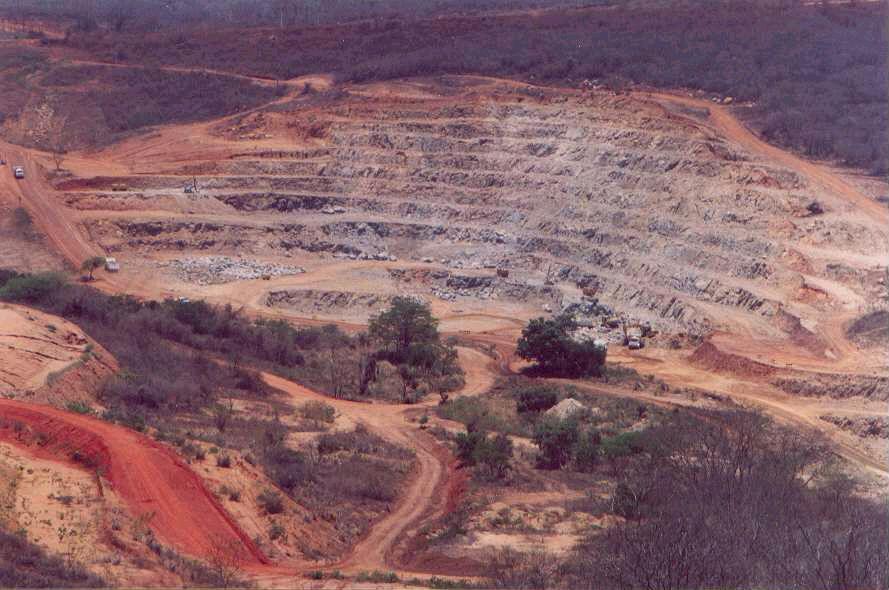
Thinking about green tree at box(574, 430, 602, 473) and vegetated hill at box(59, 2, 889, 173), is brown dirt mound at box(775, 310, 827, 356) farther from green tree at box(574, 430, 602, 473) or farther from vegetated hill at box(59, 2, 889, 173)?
green tree at box(574, 430, 602, 473)

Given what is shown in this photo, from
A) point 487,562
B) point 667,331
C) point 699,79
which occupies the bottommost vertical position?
point 667,331

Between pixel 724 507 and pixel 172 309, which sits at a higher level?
pixel 724 507

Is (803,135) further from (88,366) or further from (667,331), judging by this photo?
(88,366)

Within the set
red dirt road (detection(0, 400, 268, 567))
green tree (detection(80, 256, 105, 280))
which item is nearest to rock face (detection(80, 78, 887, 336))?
green tree (detection(80, 256, 105, 280))

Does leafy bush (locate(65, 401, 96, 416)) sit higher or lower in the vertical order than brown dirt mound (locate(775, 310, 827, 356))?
higher

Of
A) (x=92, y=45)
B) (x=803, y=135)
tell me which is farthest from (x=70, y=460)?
(x=92, y=45)

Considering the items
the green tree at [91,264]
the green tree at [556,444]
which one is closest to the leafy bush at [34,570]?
the green tree at [556,444]
